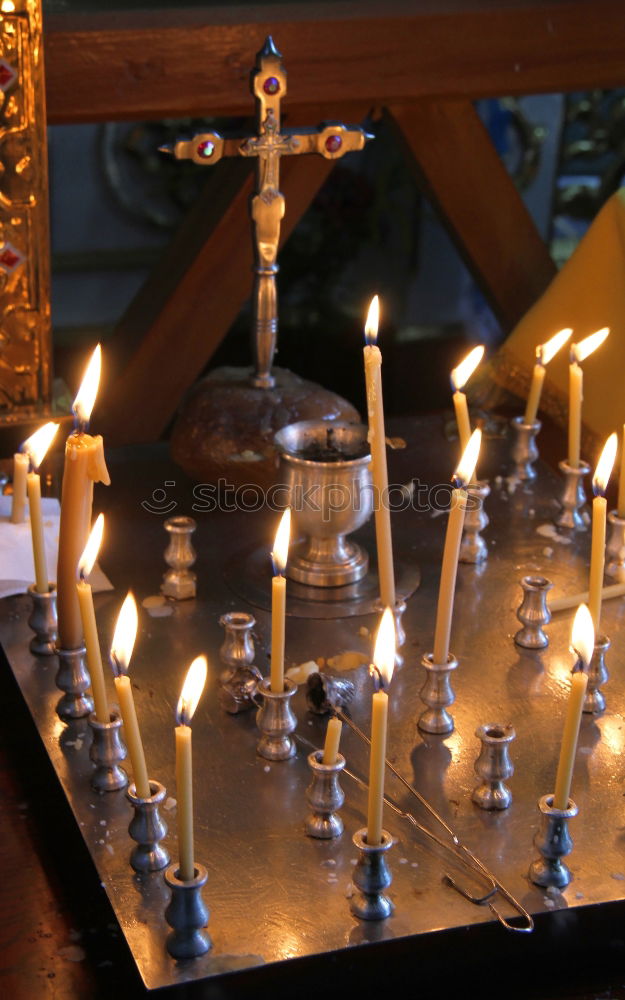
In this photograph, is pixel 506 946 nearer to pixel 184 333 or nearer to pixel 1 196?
pixel 1 196

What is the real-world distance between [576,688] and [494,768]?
207 millimetres

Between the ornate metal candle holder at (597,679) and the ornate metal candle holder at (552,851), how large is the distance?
0.82 ft

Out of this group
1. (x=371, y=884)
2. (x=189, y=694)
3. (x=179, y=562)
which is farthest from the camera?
(x=179, y=562)

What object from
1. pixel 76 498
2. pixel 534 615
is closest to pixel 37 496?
pixel 76 498

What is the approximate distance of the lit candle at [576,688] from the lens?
0.97 m

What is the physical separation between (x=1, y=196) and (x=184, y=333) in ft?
1.63

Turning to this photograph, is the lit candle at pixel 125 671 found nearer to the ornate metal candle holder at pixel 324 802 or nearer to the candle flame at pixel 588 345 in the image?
the ornate metal candle holder at pixel 324 802

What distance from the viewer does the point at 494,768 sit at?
116cm

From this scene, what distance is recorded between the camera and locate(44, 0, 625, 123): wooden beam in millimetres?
1858

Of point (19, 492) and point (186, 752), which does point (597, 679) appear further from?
point (19, 492)

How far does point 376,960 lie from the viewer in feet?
3.34

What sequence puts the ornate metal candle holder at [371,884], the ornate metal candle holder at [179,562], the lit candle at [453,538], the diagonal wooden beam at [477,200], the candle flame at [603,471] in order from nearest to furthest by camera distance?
the ornate metal candle holder at [371,884]
the lit candle at [453,538]
the candle flame at [603,471]
the ornate metal candle holder at [179,562]
the diagonal wooden beam at [477,200]

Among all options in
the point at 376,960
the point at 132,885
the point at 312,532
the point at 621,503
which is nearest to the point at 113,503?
the point at 312,532
